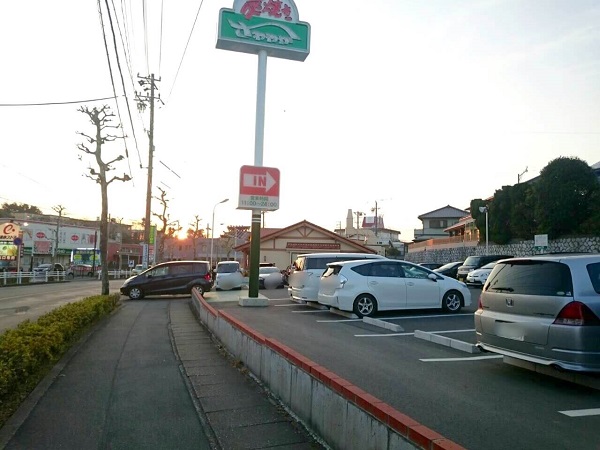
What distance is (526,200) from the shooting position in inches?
1292

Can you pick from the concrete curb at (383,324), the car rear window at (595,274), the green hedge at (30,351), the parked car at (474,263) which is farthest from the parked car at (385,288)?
the parked car at (474,263)

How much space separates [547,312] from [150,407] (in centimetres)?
471

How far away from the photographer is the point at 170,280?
949 inches

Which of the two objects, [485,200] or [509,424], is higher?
[485,200]

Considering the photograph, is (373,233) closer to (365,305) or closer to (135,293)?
(135,293)

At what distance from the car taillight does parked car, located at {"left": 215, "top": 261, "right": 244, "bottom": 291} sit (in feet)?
69.9

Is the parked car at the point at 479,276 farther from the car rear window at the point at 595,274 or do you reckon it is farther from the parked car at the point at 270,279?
the car rear window at the point at 595,274

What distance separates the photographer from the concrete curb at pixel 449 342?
28.0 feet

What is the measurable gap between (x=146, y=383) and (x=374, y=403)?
4243 mm

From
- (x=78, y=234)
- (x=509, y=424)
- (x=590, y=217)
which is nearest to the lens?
(x=509, y=424)

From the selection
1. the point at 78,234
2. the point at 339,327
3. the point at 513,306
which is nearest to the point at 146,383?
the point at 513,306

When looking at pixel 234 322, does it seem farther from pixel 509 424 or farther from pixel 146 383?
pixel 509 424

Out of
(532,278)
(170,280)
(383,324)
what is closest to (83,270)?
(170,280)

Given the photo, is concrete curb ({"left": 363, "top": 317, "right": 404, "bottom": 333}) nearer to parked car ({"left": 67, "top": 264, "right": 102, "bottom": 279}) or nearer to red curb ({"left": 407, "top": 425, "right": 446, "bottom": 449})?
red curb ({"left": 407, "top": 425, "right": 446, "bottom": 449})
